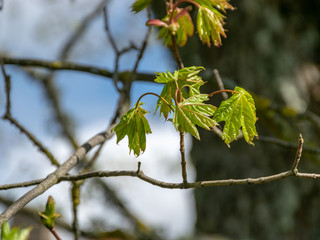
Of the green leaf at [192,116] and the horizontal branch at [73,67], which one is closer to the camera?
the green leaf at [192,116]

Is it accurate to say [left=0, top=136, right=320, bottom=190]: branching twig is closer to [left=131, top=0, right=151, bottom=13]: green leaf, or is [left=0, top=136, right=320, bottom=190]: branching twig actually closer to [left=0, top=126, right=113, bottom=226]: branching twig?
[left=0, top=126, right=113, bottom=226]: branching twig

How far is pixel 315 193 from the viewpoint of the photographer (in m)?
2.47

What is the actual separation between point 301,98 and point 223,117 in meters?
1.95

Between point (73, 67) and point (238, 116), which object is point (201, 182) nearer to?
point (238, 116)

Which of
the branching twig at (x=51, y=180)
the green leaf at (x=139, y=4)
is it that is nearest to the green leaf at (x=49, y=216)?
the branching twig at (x=51, y=180)

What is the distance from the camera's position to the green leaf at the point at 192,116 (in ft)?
2.40

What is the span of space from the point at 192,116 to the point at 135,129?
0.43 feet

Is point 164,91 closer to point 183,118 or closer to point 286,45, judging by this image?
point 183,118

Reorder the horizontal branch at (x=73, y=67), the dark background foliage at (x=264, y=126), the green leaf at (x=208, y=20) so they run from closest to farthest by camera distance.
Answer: the green leaf at (x=208, y=20)
the horizontal branch at (x=73, y=67)
the dark background foliage at (x=264, y=126)

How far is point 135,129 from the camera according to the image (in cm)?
82

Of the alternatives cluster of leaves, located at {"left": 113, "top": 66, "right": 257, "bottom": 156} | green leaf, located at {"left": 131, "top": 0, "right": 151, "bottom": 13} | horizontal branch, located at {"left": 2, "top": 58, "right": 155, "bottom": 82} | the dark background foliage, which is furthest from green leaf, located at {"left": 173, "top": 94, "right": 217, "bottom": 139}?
the dark background foliage

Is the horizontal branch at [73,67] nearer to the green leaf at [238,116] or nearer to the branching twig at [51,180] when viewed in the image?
the branching twig at [51,180]

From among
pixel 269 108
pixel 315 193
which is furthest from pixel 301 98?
pixel 269 108

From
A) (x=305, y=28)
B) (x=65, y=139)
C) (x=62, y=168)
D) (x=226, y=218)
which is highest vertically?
(x=305, y=28)
